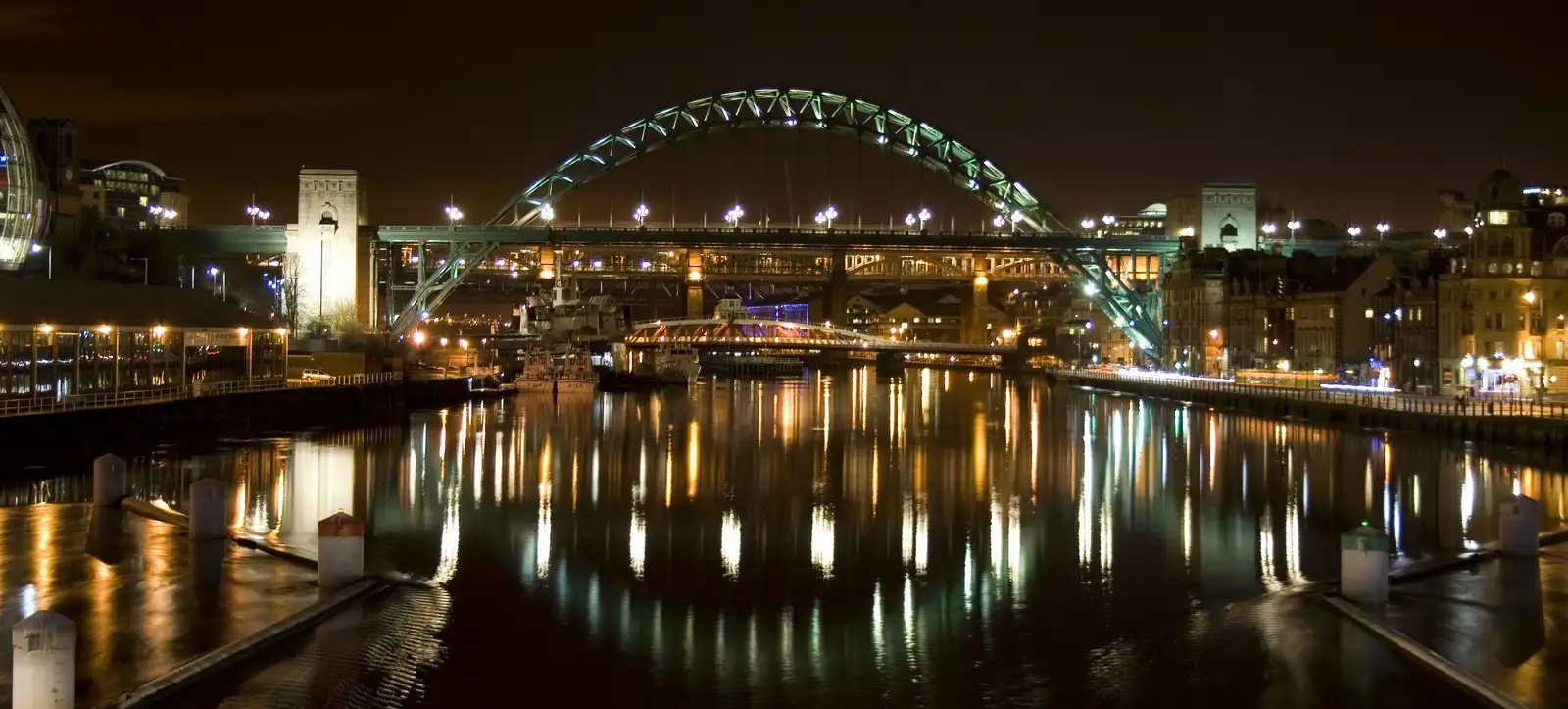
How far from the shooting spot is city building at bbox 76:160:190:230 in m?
124

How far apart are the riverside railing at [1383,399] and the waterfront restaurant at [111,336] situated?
3916 cm

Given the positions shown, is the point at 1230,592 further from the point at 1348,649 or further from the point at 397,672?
the point at 397,672

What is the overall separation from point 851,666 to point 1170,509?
15.3 m

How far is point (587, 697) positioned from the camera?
13.5m

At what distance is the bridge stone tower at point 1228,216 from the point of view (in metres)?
84.9

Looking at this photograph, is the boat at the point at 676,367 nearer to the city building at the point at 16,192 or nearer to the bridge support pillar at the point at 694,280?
the bridge support pillar at the point at 694,280

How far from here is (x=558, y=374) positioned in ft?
265

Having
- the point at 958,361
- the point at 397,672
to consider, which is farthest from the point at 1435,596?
the point at 958,361

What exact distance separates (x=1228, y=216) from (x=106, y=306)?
204 ft

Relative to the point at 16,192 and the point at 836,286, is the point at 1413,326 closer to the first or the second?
→ the point at 16,192

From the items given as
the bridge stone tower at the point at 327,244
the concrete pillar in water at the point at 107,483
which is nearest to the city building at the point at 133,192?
the bridge stone tower at the point at 327,244

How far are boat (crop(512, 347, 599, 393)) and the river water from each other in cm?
2991

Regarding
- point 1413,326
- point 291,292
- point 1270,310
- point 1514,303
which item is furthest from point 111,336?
point 1270,310

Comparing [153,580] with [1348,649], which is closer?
[1348,649]
